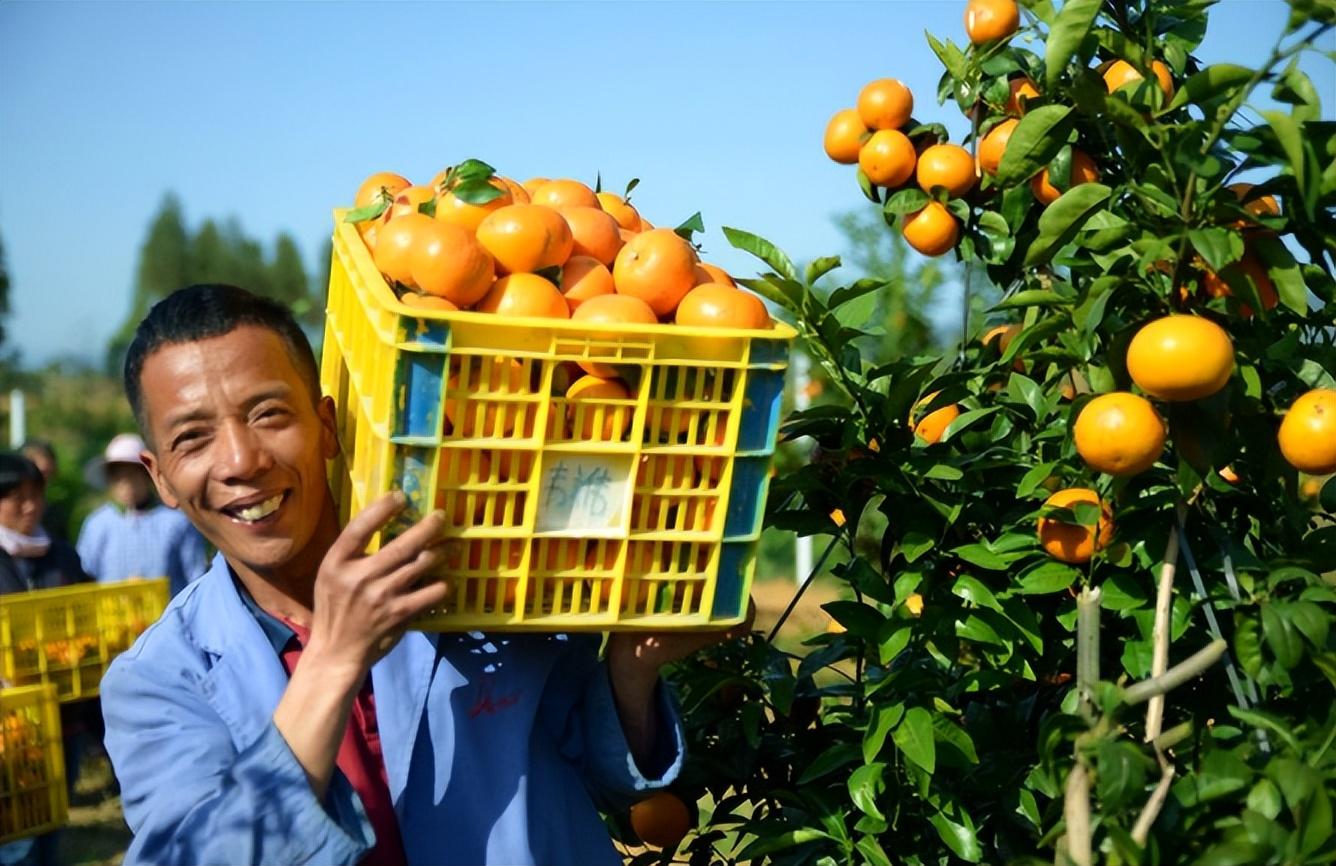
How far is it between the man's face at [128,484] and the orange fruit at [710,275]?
17.7 ft

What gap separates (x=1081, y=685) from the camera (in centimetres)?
147

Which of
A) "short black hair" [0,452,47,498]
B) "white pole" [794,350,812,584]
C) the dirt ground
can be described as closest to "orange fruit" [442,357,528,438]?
the dirt ground

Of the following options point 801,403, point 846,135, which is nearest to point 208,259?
point 801,403

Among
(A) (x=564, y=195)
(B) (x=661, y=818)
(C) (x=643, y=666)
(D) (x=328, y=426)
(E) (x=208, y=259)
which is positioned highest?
(A) (x=564, y=195)

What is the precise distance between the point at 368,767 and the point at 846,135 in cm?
116

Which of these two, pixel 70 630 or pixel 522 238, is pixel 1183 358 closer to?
pixel 522 238

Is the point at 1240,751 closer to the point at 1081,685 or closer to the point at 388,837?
the point at 1081,685

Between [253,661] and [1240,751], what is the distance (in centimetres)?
113

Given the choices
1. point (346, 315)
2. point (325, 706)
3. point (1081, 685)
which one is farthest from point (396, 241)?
point (1081, 685)

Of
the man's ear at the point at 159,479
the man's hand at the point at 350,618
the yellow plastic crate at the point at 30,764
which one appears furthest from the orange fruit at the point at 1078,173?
the yellow plastic crate at the point at 30,764

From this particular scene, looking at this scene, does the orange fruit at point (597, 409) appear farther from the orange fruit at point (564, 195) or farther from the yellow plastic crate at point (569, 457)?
the orange fruit at point (564, 195)

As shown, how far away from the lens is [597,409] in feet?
4.99

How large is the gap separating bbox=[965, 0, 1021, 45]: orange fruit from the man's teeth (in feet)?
3.90

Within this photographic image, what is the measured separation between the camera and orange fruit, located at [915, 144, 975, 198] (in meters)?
2.10
